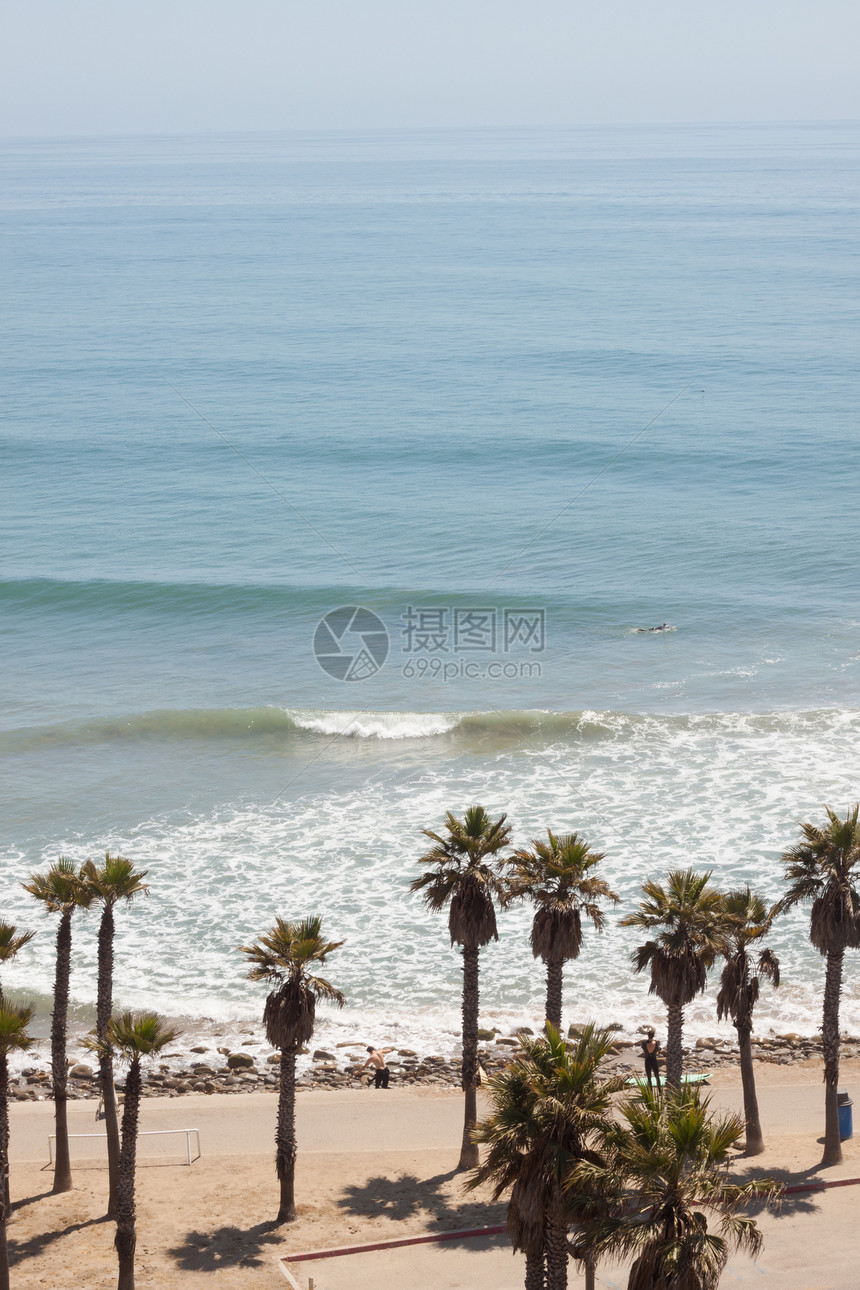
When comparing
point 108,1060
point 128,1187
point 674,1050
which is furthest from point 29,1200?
point 674,1050

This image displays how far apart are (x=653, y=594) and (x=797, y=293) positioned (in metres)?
71.1

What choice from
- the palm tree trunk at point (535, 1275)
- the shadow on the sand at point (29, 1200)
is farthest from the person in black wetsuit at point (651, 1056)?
the shadow on the sand at point (29, 1200)

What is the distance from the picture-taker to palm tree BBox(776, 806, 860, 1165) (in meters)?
24.0

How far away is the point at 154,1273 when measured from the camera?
827 inches

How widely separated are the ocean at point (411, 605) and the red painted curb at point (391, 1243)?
9.65 meters

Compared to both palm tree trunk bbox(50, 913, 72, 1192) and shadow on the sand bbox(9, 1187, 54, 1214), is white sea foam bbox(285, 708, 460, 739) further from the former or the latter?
shadow on the sand bbox(9, 1187, 54, 1214)

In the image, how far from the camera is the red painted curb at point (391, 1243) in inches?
837

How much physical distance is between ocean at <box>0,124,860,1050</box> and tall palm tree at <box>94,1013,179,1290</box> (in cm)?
1201

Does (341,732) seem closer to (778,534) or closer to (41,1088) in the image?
(41,1088)

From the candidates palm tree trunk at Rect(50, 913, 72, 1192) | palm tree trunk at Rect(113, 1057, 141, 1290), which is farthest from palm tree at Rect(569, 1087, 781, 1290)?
palm tree trunk at Rect(50, 913, 72, 1192)

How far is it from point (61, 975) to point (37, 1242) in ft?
15.5

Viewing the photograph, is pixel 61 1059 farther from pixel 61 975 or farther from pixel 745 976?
pixel 745 976

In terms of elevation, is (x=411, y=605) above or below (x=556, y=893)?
above

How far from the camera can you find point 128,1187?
66.4 ft
